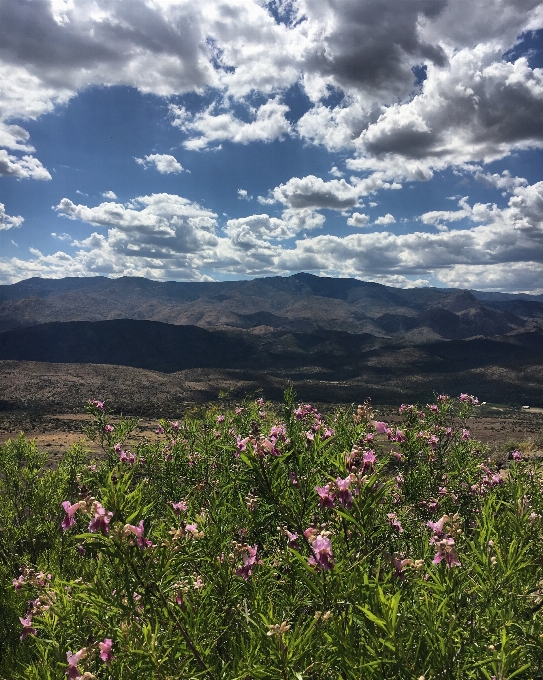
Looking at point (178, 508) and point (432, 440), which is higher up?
point (178, 508)

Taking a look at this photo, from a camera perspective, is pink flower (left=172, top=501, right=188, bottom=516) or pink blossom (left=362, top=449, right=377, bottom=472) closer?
pink blossom (left=362, top=449, right=377, bottom=472)

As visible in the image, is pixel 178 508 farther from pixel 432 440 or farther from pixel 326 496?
pixel 432 440

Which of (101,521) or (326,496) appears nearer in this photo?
(101,521)

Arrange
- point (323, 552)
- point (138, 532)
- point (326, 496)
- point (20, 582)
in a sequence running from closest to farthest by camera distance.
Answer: point (138, 532) < point (323, 552) < point (326, 496) < point (20, 582)

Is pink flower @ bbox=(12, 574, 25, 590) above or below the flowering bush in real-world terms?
below

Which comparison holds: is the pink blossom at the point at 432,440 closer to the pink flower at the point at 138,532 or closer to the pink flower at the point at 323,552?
the pink flower at the point at 323,552

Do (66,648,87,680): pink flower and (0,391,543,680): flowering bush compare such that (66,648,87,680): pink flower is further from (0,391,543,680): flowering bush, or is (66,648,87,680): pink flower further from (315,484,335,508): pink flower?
(315,484,335,508): pink flower

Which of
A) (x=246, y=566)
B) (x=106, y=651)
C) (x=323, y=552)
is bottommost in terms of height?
(x=106, y=651)

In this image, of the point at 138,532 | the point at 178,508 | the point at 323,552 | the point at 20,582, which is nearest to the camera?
the point at 138,532

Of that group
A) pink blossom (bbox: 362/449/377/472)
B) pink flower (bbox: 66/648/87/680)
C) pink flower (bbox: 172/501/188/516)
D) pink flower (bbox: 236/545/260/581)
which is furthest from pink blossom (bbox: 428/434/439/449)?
pink flower (bbox: 66/648/87/680)

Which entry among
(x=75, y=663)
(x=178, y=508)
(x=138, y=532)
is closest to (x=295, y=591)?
(x=178, y=508)

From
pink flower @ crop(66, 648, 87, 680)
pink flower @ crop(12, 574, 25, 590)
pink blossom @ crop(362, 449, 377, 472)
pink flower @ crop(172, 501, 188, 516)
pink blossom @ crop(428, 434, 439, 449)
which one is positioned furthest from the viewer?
pink blossom @ crop(428, 434, 439, 449)

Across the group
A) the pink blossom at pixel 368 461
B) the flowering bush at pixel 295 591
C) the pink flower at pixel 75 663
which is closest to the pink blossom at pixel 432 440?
the flowering bush at pixel 295 591

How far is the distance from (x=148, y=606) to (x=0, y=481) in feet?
21.3
